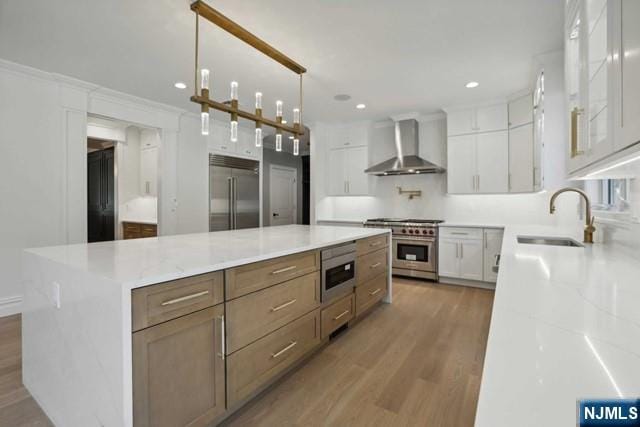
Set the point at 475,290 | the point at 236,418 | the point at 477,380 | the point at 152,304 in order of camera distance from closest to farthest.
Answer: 1. the point at 152,304
2. the point at 236,418
3. the point at 477,380
4. the point at 475,290

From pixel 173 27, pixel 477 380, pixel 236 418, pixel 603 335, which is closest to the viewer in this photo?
pixel 603 335

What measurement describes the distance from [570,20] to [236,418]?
287cm

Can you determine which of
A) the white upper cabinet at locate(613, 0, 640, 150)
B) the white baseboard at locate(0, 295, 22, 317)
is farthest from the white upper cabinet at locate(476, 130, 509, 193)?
the white baseboard at locate(0, 295, 22, 317)

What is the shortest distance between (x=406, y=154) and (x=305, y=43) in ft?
8.86

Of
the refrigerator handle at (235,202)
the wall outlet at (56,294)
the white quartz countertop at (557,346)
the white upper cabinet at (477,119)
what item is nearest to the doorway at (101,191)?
the refrigerator handle at (235,202)

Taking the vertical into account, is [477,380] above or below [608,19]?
below

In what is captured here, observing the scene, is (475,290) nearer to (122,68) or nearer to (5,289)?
(122,68)

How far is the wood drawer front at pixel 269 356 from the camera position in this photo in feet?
5.06

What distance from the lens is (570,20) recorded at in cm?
164

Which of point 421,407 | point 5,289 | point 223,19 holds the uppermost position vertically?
point 223,19

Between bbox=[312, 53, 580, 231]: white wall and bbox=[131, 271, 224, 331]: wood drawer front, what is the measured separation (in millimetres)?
3232

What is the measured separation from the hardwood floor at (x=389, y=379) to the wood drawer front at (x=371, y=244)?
0.71 metres

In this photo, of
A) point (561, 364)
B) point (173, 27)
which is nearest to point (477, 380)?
point (561, 364)

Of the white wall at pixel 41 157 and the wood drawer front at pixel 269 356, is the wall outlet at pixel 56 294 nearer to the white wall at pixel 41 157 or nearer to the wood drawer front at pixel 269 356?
the wood drawer front at pixel 269 356
